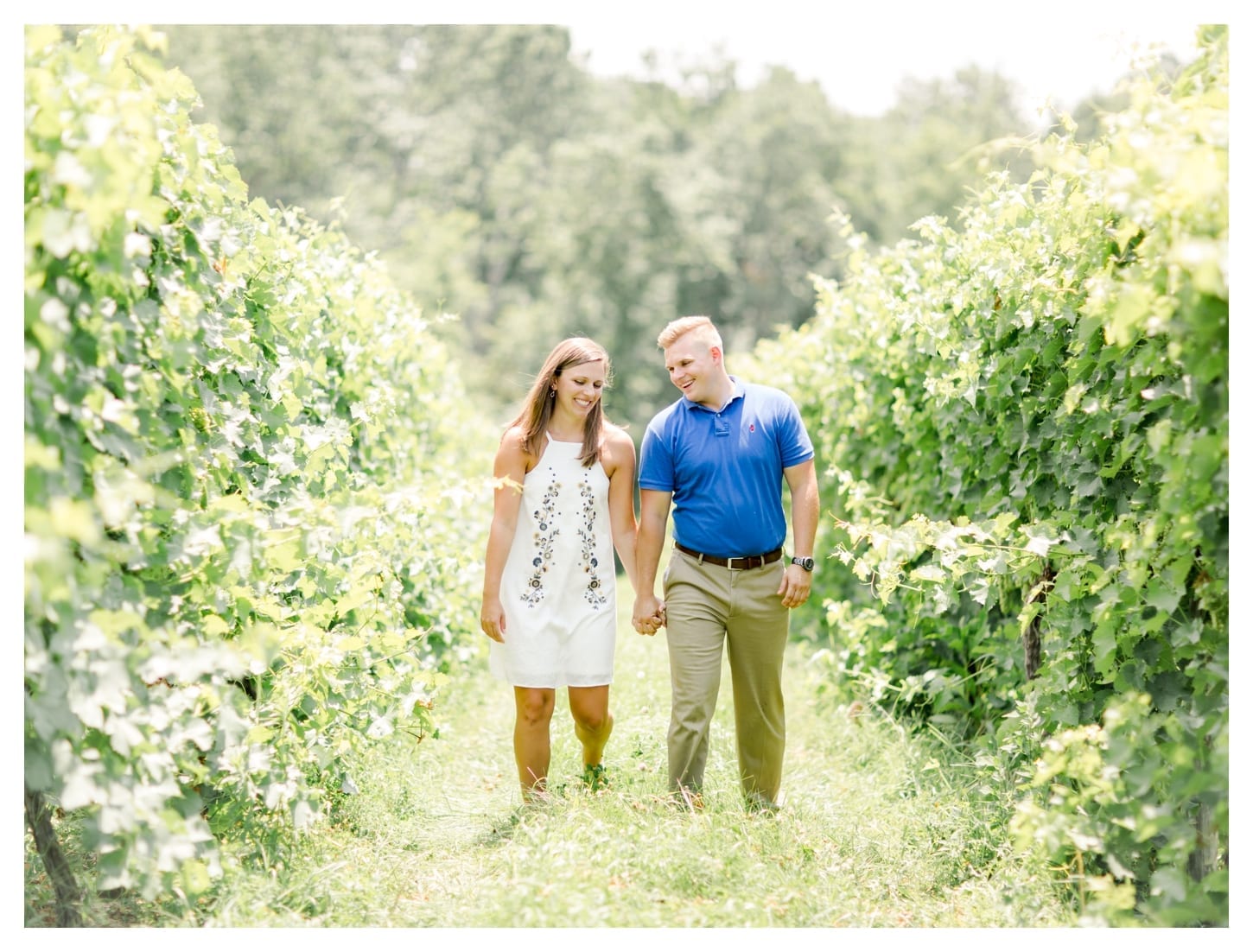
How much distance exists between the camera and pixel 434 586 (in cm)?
676

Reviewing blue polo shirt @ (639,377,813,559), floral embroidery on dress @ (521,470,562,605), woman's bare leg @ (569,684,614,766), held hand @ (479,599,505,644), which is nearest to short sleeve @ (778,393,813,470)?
blue polo shirt @ (639,377,813,559)

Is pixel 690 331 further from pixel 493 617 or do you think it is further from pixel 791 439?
pixel 493 617

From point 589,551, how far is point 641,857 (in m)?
1.31

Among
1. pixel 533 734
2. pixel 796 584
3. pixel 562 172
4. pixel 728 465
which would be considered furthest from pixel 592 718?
pixel 562 172

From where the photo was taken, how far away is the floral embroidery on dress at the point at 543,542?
4555mm

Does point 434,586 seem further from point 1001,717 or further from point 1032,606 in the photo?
point 1032,606

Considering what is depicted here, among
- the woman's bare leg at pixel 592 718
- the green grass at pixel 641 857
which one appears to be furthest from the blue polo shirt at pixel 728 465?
the green grass at pixel 641 857

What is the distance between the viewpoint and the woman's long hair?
454cm

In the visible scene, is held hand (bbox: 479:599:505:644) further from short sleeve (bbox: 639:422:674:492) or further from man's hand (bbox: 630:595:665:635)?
short sleeve (bbox: 639:422:674:492)

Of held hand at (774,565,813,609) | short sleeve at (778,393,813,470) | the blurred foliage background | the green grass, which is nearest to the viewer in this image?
the green grass

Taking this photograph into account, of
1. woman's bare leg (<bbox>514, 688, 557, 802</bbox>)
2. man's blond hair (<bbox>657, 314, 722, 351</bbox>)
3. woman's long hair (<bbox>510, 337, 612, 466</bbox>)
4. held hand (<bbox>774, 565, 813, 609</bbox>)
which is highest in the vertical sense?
man's blond hair (<bbox>657, 314, 722, 351</bbox>)

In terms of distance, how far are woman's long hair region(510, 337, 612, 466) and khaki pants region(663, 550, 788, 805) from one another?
585mm

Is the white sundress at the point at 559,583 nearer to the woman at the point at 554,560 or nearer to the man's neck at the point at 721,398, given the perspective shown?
the woman at the point at 554,560
